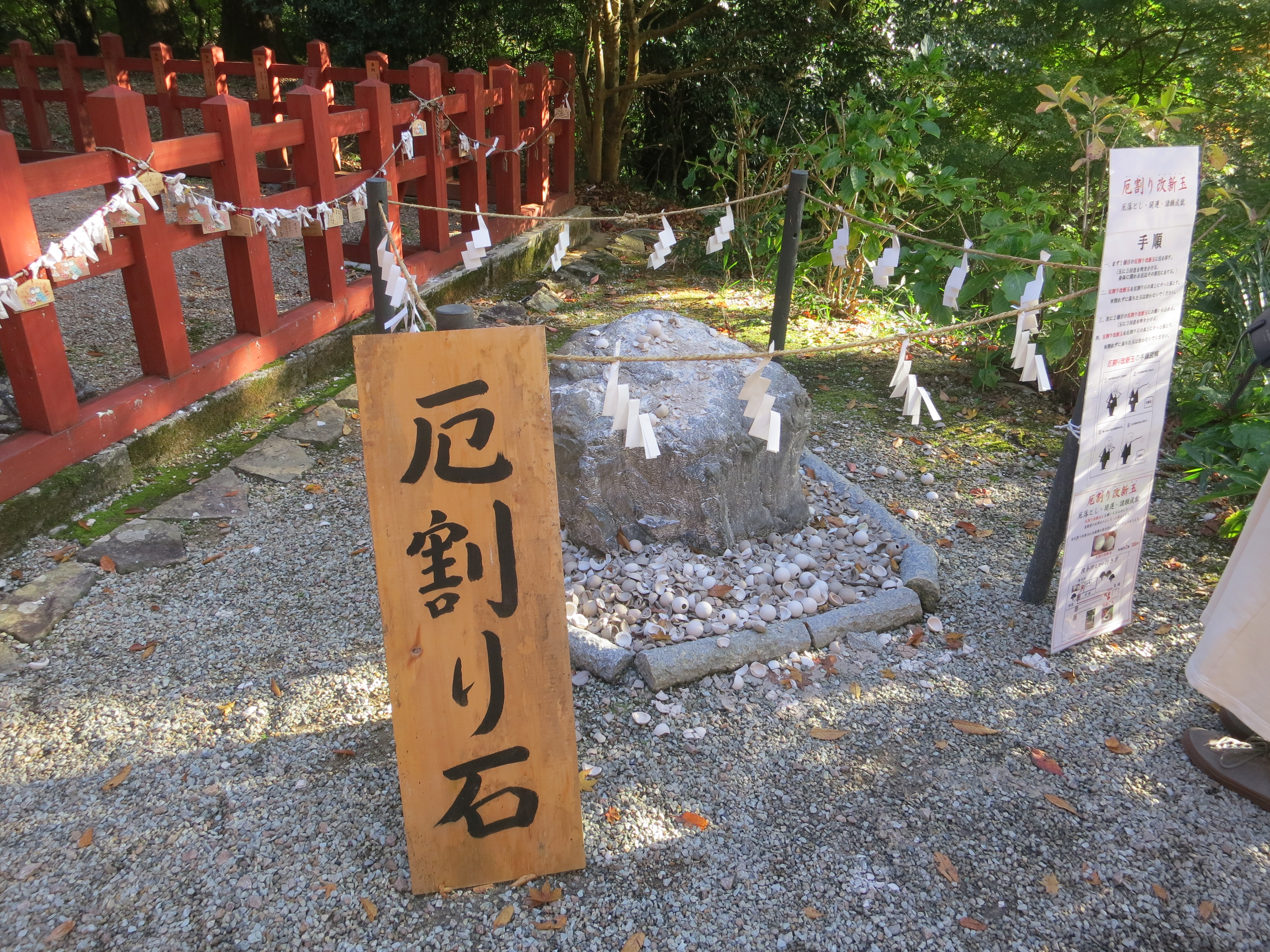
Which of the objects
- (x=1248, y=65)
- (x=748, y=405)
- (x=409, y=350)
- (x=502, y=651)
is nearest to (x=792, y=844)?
(x=502, y=651)

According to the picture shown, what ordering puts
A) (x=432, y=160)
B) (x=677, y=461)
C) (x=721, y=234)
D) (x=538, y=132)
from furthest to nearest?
(x=538, y=132), (x=432, y=160), (x=721, y=234), (x=677, y=461)

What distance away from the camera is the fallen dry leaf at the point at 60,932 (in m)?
2.05

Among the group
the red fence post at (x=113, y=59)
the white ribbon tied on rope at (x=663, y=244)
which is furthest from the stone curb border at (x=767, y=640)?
the red fence post at (x=113, y=59)

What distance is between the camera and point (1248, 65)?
17.5 ft

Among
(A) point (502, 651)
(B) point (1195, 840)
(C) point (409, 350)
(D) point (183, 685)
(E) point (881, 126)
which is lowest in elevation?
(B) point (1195, 840)

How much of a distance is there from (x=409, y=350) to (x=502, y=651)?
0.74 metres

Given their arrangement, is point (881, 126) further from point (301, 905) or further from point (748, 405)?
point (301, 905)

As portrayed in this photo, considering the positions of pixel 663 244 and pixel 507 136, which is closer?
pixel 663 244

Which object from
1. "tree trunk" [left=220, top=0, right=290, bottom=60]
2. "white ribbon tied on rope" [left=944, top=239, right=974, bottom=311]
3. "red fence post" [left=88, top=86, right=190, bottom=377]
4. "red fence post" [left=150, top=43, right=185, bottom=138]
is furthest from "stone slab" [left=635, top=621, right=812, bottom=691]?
"tree trunk" [left=220, top=0, right=290, bottom=60]

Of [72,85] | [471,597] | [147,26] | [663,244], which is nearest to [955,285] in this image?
[663,244]

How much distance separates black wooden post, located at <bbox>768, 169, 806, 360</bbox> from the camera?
4.66 m

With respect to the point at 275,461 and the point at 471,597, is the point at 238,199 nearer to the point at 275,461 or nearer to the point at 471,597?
the point at 275,461

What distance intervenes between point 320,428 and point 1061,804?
156 inches

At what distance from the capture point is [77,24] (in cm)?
1396
